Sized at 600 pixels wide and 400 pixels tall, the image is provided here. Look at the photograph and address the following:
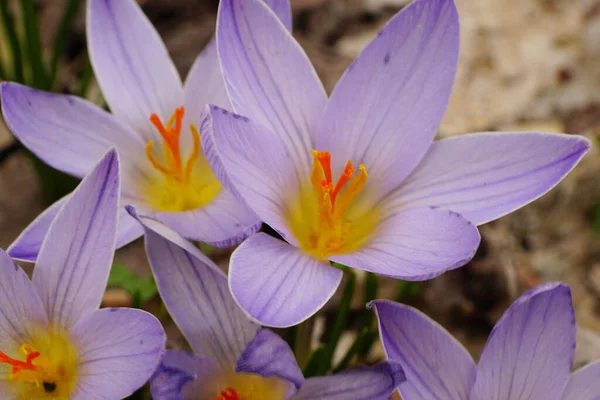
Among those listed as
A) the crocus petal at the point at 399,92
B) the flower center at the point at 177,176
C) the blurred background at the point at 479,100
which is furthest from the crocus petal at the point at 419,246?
the blurred background at the point at 479,100

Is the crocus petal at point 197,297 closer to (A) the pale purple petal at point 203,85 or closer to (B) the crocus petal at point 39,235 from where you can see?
(B) the crocus petal at point 39,235

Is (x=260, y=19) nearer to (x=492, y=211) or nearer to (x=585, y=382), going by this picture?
(x=492, y=211)

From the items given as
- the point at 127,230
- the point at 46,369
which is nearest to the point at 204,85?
the point at 127,230

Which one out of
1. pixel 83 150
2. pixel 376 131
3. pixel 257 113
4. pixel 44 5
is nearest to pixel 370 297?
pixel 376 131

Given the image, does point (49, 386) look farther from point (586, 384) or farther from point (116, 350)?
point (586, 384)

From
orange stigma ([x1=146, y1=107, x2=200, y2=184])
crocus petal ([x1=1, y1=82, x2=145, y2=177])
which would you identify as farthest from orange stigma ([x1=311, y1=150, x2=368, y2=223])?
crocus petal ([x1=1, y1=82, x2=145, y2=177])

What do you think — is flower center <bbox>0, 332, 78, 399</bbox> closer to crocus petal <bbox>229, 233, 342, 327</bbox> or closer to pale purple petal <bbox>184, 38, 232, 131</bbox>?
crocus petal <bbox>229, 233, 342, 327</bbox>
